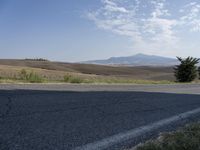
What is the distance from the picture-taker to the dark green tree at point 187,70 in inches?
1550

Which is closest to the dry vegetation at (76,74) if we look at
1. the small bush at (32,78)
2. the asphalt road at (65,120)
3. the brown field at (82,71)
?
the brown field at (82,71)

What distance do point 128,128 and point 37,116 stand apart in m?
1.99

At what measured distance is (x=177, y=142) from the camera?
229 inches

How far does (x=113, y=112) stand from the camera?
8.79 m

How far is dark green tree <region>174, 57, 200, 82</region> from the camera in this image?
39.4 metres

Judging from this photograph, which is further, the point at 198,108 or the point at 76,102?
the point at 198,108

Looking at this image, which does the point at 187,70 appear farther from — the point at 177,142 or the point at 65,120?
the point at 177,142

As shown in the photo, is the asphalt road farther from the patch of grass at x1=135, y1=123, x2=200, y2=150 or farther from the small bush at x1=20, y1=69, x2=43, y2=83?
the small bush at x1=20, y1=69, x2=43, y2=83

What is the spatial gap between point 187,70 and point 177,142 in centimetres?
3526

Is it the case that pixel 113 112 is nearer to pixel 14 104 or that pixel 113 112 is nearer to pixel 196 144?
pixel 14 104

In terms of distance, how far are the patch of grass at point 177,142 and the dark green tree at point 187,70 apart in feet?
110

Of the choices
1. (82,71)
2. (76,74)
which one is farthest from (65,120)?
(82,71)

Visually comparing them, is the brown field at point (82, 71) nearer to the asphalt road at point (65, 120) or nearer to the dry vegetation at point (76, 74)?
the dry vegetation at point (76, 74)

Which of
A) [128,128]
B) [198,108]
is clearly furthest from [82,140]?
[198,108]
